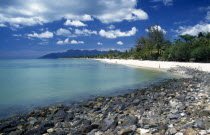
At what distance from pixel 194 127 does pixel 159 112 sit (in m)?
1.99

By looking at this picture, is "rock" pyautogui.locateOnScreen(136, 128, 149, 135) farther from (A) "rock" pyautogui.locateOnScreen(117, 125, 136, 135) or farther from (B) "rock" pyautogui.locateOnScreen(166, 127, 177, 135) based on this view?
(B) "rock" pyautogui.locateOnScreen(166, 127, 177, 135)

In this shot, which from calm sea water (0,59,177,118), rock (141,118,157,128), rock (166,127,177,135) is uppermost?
rock (166,127,177,135)

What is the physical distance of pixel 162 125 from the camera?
5051mm

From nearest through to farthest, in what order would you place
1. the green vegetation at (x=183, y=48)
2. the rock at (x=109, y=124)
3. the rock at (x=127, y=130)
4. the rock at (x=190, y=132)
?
the rock at (x=190, y=132), the rock at (x=127, y=130), the rock at (x=109, y=124), the green vegetation at (x=183, y=48)

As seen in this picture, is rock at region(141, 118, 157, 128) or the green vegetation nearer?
rock at region(141, 118, 157, 128)

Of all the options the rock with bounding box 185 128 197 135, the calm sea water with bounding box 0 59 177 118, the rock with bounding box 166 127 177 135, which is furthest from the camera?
the calm sea water with bounding box 0 59 177 118

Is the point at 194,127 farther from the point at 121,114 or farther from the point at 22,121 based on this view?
the point at 22,121

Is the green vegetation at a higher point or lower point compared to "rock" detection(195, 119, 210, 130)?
higher

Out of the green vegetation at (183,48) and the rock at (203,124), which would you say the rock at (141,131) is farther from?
the green vegetation at (183,48)

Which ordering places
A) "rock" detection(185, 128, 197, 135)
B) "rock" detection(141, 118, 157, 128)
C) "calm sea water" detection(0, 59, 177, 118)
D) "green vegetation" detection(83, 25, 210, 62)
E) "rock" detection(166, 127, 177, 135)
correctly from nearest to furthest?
"rock" detection(185, 128, 197, 135) < "rock" detection(166, 127, 177, 135) < "rock" detection(141, 118, 157, 128) < "calm sea water" detection(0, 59, 177, 118) < "green vegetation" detection(83, 25, 210, 62)

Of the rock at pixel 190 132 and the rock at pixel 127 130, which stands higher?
the rock at pixel 190 132

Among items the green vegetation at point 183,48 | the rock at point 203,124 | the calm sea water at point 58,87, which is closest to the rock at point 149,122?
the rock at point 203,124

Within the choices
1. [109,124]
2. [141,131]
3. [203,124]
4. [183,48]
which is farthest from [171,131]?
[183,48]

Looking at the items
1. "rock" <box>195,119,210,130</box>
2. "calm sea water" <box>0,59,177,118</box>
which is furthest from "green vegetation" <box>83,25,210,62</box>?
"rock" <box>195,119,210,130</box>
